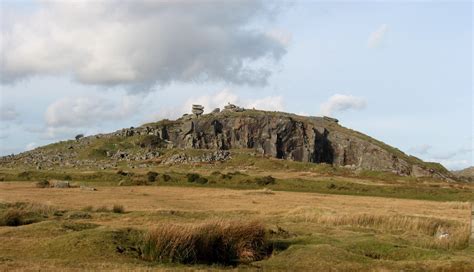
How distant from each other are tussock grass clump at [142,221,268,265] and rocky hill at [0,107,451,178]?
104006mm

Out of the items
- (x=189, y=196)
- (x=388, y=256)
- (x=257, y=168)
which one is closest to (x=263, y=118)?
(x=257, y=168)

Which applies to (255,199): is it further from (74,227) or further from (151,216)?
(74,227)

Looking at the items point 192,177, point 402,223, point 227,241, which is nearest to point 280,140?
point 192,177

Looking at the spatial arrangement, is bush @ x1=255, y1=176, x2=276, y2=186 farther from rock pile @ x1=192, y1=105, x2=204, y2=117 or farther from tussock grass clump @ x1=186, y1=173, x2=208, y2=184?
rock pile @ x1=192, y1=105, x2=204, y2=117

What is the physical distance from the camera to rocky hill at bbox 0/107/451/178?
131 m

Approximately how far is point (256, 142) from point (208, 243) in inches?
4807

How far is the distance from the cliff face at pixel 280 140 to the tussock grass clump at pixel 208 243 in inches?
4430

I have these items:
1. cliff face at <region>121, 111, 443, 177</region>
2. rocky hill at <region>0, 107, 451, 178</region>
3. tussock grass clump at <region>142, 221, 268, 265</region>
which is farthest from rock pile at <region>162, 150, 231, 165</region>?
tussock grass clump at <region>142, 221, 268, 265</region>

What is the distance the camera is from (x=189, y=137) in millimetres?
138875

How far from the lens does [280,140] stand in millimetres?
142625

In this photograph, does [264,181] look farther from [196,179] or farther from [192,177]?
[192,177]

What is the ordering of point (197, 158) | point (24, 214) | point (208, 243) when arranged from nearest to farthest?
point (208, 243)
point (24, 214)
point (197, 158)

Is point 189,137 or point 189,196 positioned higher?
point 189,137

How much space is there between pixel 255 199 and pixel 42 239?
33942 mm
